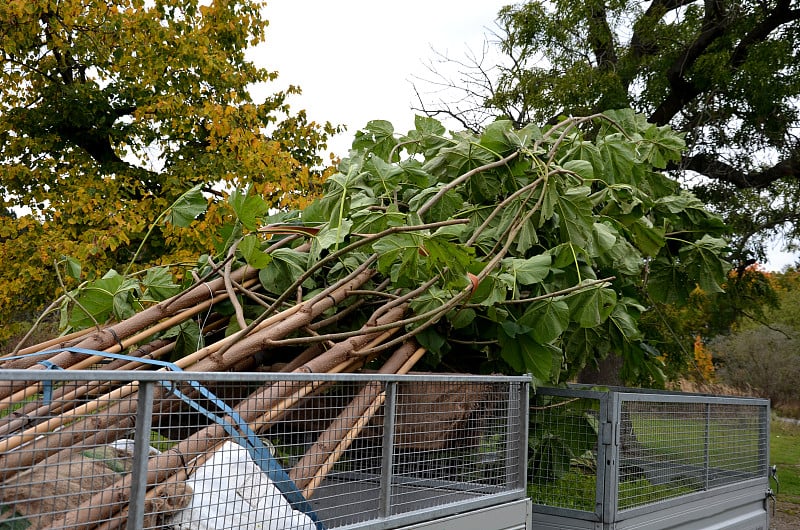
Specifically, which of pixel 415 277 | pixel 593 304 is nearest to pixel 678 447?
pixel 593 304

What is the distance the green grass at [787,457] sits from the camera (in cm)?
1105

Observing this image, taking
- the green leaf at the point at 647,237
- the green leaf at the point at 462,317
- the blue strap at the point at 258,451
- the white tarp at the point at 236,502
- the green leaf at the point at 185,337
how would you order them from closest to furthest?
the white tarp at the point at 236,502 < the blue strap at the point at 258,451 < the green leaf at the point at 185,337 < the green leaf at the point at 462,317 < the green leaf at the point at 647,237

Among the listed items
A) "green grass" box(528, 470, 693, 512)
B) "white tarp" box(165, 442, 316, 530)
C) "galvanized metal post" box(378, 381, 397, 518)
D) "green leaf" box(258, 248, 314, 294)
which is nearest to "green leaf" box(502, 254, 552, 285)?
"green leaf" box(258, 248, 314, 294)

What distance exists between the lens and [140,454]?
65.7 inches

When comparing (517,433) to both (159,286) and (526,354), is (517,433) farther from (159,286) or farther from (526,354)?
(159,286)

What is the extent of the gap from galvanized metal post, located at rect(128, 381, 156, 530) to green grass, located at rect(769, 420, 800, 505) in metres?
5.99

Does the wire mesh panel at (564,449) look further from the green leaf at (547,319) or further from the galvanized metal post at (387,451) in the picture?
the galvanized metal post at (387,451)

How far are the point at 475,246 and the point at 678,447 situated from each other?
162 cm

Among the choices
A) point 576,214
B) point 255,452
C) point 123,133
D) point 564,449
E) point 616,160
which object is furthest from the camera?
point 123,133

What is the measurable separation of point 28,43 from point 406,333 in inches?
339

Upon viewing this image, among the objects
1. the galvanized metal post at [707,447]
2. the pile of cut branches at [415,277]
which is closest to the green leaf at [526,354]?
the pile of cut branches at [415,277]

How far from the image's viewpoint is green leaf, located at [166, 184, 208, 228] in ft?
11.2

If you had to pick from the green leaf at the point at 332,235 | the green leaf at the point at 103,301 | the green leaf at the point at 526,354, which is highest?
the green leaf at the point at 332,235

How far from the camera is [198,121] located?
10.4m
